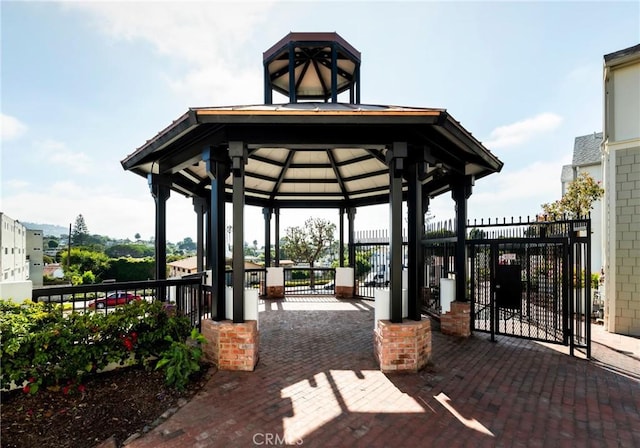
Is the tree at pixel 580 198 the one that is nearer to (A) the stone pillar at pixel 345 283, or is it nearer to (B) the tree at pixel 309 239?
(A) the stone pillar at pixel 345 283

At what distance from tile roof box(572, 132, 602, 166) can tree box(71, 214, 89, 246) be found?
91692 millimetres

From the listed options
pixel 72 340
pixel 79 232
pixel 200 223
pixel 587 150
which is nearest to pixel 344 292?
→ pixel 200 223

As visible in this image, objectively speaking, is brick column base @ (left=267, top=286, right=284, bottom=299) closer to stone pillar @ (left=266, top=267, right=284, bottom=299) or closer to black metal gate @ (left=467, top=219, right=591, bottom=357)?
stone pillar @ (left=266, top=267, right=284, bottom=299)

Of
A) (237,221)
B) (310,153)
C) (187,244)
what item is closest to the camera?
(237,221)

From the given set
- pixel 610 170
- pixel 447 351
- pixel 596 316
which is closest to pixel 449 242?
pixel 447 351

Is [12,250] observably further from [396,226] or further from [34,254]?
[396,226]

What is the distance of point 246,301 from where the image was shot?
15.3ft

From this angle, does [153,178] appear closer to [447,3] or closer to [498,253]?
[447,3]

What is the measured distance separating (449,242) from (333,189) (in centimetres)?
458

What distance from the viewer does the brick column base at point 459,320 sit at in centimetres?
619

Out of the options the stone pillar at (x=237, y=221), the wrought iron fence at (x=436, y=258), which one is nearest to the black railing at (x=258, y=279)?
the wrought iron fence at (x=436, y=258)

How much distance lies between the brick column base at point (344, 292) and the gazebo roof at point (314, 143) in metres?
3.96

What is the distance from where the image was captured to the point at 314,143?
4.65 m

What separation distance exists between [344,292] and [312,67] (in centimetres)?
738
